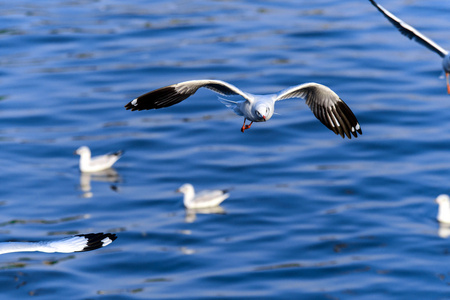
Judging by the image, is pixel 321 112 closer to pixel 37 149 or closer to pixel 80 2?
pixel 37 149

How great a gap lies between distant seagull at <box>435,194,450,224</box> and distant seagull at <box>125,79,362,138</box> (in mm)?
8561

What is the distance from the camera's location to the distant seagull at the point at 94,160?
2617 centimetres

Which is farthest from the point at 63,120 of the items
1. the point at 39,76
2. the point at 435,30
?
the point at 435,30

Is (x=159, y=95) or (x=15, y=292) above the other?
(x=159, y=95)

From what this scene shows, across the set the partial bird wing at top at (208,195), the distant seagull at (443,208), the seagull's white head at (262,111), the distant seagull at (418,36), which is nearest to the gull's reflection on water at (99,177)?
the partial bird wing at top at (208,195)

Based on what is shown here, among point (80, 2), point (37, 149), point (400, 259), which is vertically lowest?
point (400, 259)

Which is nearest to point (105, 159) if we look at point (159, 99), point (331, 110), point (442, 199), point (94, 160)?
point (94, 160)

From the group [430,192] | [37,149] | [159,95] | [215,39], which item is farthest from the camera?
[215,39]

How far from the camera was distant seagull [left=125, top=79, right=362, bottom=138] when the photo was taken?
13.2 meters

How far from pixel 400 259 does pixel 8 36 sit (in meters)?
20.7

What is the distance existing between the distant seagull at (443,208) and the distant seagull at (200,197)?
5.13 meters

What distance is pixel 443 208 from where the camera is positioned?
23297 mm

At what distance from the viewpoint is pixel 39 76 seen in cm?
3391

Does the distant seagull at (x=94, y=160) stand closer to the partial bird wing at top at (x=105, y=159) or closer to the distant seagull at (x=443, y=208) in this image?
the partial bird wing at top at (x=105, y=159)
